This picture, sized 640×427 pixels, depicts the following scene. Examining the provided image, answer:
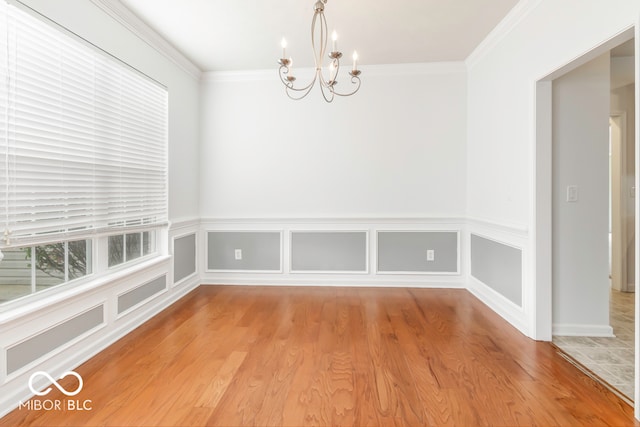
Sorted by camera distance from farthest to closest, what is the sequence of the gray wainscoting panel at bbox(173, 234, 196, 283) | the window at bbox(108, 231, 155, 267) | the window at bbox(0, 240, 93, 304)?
the gray wainscoting panel at bbox(173, 234, 196, 283), the window at bbox(108, 231, 155, 267), the window at bbox(0, 240, 93, 304)

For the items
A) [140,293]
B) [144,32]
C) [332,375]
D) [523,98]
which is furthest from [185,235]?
[523,98]

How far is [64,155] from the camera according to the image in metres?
2.12

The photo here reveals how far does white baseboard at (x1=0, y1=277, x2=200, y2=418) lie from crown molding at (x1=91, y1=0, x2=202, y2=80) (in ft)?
8.09

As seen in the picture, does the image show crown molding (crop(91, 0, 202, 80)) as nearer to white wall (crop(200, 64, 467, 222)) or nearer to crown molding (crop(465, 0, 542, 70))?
white wall (crop(200, 64, 467, 222))

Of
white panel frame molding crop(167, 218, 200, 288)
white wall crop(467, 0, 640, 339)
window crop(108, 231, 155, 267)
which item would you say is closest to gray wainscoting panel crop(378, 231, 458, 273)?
white wall crop(467, 0, 640, 339)

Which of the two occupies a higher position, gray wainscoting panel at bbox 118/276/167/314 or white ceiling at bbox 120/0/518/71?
white ceiling at bbox 120/0/518/71

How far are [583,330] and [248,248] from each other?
3.51 m

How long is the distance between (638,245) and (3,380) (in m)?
3.35

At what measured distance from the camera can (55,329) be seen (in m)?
2.05

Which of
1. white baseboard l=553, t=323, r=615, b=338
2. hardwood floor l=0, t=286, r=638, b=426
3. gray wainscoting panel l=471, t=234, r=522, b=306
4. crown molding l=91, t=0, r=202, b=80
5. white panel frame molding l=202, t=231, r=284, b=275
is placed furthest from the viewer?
white panel frame molding l=202, t=231, r=284, b=275

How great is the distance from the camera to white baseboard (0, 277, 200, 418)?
5.74ft

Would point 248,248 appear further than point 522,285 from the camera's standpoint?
Yes

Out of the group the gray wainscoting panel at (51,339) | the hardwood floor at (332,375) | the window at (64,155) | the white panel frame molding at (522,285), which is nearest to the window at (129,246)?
the window at (64,155)

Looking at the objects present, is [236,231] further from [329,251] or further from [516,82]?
[516,82]
